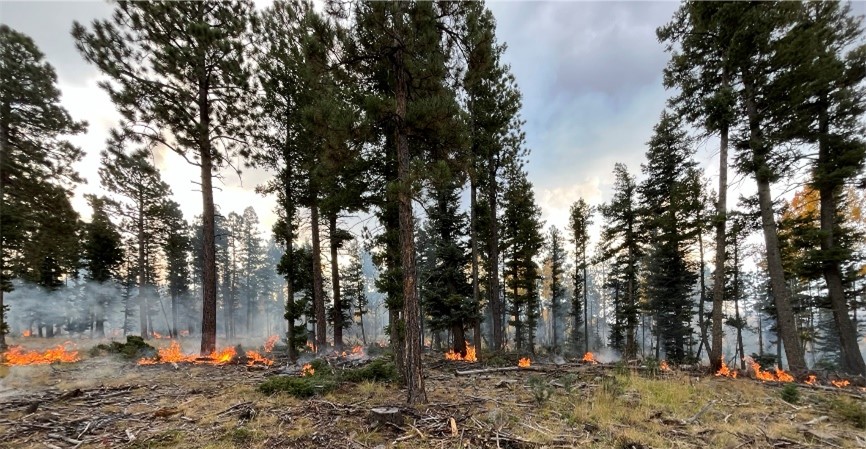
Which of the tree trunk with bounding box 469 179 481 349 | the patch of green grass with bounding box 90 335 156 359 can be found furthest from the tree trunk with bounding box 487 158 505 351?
the patch of green grass with bounding box 90 335 156 359

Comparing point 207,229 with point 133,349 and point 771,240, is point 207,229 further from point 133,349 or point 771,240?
point 771,240

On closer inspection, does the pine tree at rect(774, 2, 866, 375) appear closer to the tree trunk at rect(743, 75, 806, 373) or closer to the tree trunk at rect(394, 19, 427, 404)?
the tree trunk at rect(743, 75, 806, 373)

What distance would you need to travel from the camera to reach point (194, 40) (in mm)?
11008

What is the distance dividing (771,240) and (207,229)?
20229mm

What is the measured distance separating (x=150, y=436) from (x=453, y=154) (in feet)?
24.3

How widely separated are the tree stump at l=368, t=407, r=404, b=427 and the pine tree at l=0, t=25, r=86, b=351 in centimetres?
1433

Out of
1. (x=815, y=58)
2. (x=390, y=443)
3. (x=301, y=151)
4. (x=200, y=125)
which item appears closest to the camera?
(x=390, y=443)

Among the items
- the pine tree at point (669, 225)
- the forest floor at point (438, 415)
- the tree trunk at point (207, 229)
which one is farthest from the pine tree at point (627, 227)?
the tree trunk at point (207, 229)

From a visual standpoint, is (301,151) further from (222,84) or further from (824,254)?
(824,254)

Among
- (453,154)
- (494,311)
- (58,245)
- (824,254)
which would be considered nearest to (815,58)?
(824,254)

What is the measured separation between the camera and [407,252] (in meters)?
6.65

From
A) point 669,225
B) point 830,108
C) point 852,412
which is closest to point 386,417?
point 852,412

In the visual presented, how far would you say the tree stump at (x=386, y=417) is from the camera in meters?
5.36

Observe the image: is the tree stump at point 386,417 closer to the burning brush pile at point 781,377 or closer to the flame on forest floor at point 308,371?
the flame on forest floor at point 308,371
